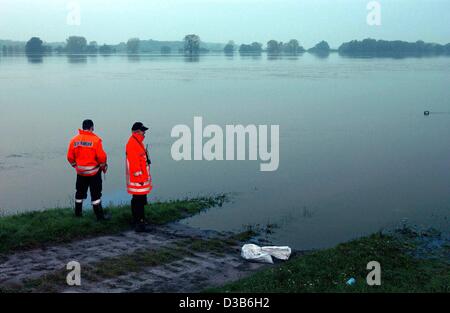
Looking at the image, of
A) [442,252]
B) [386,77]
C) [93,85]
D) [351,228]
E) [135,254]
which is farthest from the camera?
[386,77]

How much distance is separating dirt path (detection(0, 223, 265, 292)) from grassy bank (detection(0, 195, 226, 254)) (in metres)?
0.39

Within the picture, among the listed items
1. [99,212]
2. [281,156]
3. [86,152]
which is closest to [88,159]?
[86,152]

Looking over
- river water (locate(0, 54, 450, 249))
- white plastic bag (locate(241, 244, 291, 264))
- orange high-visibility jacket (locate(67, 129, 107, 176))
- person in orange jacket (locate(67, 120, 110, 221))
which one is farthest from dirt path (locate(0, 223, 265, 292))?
river water (locate(0, 54, 450, 249))

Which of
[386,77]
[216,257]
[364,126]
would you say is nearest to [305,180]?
[216,257]

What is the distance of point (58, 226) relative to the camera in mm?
12391

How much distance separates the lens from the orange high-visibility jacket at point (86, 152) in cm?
1245

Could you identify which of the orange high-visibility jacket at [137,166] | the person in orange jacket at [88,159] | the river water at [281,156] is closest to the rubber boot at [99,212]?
the person in orange jacket at [88,159]

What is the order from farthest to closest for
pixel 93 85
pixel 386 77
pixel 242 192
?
pixel 386 77
pixel 93 85
pixel 242 192

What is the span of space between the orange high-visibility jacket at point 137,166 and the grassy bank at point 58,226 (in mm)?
1134

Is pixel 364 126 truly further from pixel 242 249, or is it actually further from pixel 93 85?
pixel 93 85

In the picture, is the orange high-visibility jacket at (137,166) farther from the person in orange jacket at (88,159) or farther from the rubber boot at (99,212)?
the rubber boot at (99,212)

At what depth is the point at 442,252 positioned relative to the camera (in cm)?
1294

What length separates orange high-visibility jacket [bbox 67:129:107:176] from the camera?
40.8 ft

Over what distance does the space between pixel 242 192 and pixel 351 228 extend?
4670 millimetres
